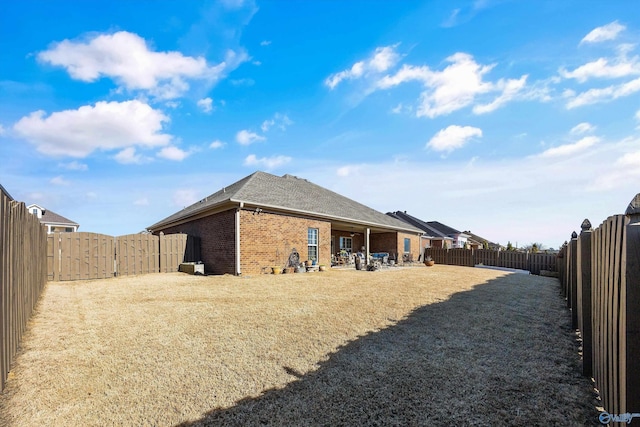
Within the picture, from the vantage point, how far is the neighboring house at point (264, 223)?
13766 mm

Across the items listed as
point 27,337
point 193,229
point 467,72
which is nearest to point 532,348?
point 467,72

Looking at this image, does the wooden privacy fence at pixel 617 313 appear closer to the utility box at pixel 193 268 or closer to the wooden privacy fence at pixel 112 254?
the utility box at pixel 193 268

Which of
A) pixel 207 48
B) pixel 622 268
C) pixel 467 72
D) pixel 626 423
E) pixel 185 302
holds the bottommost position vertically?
pixel 185 302

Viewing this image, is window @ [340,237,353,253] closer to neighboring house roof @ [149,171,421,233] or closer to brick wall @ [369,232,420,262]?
brick wall @ [369,232,420,262]

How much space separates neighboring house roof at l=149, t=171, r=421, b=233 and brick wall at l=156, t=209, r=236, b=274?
1.92 feet

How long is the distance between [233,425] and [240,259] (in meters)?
10.8

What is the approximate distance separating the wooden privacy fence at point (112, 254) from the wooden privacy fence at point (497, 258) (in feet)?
62.1

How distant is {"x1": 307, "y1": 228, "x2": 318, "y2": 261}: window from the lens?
16984 mm

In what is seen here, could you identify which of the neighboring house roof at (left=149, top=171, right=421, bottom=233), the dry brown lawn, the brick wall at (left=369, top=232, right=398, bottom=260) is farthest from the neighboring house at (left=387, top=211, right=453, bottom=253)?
the dry brown lawn

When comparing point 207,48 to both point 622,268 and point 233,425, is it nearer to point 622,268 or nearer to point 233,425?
point 233,425

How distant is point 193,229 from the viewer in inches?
695

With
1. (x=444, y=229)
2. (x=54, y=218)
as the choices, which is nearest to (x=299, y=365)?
(x=54, y=218)

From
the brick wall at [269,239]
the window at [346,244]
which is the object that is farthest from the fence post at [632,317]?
the window at [346,244]

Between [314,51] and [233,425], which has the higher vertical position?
[314,51]
